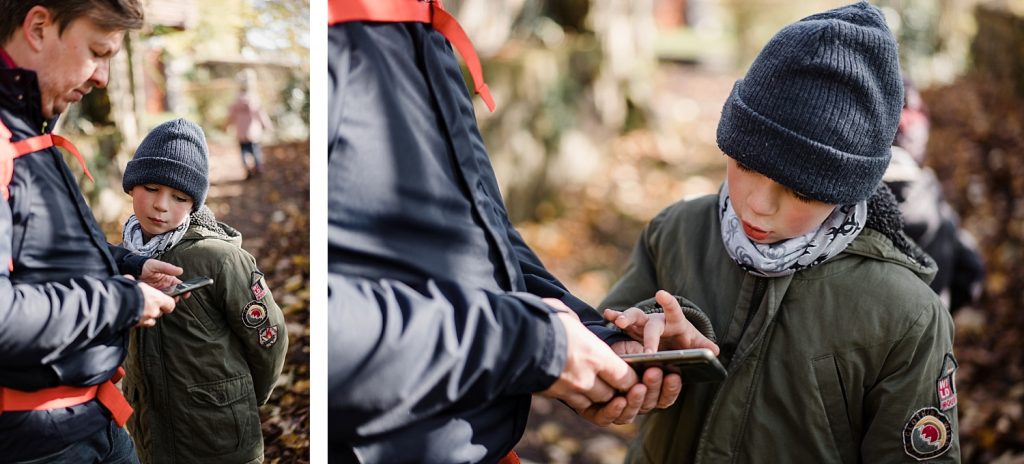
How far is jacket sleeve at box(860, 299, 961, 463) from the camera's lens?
1.94m

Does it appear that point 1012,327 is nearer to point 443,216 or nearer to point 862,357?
point 862,357

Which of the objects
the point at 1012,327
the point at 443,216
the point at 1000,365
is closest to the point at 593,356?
the point at 443,216

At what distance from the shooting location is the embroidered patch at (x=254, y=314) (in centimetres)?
178

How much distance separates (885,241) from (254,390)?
1454mm

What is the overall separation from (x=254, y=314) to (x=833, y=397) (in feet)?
4.12

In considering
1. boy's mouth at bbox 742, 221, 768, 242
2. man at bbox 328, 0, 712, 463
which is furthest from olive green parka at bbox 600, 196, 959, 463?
man at bbox 328, 0, 712, 463

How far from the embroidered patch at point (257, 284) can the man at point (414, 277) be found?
296 millimetres

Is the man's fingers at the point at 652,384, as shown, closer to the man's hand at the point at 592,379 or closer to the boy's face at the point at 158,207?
the man's hand at the point at 592,379

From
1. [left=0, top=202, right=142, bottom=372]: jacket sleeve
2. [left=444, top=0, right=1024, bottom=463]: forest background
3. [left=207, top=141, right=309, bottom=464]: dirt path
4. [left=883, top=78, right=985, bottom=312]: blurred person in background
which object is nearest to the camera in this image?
[left=0, top=202, right=142, bottom=372]: jacket sleeve

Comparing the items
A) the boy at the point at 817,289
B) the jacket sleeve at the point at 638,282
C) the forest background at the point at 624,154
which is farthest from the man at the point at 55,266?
the forest background at the point at 624,154

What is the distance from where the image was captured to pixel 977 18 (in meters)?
10.1

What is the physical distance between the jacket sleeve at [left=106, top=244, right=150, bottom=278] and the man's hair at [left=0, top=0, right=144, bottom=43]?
391 mm

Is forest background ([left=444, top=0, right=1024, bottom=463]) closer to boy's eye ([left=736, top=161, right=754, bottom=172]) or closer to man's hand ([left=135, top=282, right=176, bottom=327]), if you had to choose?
boy's eye ([left=736, top=161, right=754, bottom=172])

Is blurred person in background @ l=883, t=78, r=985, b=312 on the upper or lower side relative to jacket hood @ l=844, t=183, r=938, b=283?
lower
